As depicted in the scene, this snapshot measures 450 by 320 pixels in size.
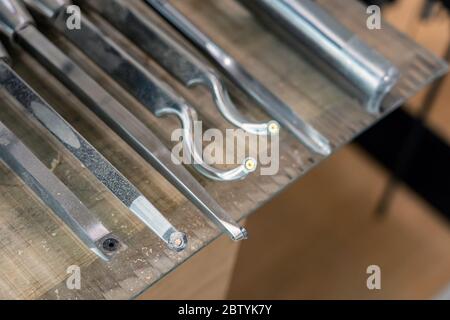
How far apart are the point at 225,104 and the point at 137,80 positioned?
7 cm

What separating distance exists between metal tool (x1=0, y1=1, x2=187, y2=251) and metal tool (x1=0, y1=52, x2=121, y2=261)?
2cm

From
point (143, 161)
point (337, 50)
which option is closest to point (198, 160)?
point (143, 161)

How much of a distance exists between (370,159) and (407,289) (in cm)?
23

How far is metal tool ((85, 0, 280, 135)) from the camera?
0.60 meters

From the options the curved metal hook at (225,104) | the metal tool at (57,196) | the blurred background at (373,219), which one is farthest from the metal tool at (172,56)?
the blurred background at (373,219)

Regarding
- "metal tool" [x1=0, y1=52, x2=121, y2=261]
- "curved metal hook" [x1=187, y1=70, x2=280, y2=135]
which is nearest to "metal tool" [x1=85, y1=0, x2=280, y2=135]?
"curved metal hook" [x1=187, y1=70, x2=280, y2=135]

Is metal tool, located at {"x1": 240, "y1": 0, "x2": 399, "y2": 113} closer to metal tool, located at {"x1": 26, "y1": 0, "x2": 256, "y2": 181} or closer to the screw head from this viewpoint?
metal tool, located at {"x1": 26, "y1": 0, "x2": 256, "y2": 181}

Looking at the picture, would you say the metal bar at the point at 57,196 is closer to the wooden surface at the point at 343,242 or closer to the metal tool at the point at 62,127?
the metal tool at the point at 62,127

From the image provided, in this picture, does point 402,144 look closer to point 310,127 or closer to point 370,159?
point 370,159

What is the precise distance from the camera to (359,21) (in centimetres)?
72

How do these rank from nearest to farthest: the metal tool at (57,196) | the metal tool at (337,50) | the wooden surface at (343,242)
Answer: the metal tool at (57,196), the metal tool at (337,50), the wooden surface at (343,242)

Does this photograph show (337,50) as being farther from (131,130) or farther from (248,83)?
(131,130)

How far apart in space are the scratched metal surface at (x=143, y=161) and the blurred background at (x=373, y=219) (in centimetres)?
36

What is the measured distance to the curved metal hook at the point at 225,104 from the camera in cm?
59
